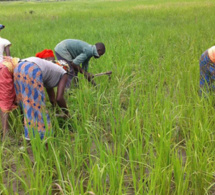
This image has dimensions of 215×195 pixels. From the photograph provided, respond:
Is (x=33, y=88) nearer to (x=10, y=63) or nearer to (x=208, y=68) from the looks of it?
→ (x=10, y=63)

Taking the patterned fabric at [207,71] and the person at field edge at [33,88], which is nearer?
the person at field edge at [33,88]

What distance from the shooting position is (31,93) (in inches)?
92.4

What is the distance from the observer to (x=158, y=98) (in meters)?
2.76

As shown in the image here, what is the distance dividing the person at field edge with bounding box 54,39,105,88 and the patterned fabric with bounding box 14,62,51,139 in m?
1.13

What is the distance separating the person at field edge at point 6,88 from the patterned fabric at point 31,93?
11cm

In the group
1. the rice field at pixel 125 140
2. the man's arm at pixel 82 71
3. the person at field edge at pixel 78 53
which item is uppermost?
the person at field edge at pixel 78 53

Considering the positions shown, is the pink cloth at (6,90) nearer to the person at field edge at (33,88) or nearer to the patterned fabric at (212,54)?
the person at field edge at (33,88)

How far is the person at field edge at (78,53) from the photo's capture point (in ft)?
11.3

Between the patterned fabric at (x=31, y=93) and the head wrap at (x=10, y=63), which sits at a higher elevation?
the head wrap at (x=10, y=63)

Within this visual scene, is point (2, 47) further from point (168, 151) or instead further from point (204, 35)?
point (204, 35)

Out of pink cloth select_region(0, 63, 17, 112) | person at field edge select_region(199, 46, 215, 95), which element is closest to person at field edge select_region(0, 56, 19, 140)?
pink cloth select_region(0, 63, 17, 112)

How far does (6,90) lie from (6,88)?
19mm

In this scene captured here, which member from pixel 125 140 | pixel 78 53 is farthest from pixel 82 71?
pixel 125 140

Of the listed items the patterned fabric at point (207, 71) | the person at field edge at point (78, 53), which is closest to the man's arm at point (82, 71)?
the person at field edge at point (78, 53)
